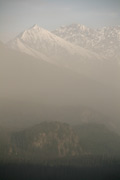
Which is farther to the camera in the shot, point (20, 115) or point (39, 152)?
point (20, 115)

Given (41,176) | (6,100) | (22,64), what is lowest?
(41,176)

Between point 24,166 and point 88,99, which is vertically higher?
point 88,99

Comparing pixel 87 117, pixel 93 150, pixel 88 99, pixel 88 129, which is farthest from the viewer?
pixel 88 99

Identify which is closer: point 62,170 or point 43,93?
point 62,170

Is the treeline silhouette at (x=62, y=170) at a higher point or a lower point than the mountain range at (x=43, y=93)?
lower

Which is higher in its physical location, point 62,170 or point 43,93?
point 43,93

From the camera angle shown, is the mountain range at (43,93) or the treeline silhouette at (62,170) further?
the mountain range at (43,93)

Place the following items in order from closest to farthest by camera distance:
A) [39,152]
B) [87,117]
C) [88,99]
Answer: [39,152], [87,117], [88,99]

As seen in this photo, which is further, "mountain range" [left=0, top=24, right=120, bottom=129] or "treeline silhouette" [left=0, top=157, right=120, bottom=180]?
"mountain range" [left=0, top=24, right=120, bottom=129]

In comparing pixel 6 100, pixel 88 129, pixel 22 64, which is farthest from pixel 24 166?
pixel 22 64

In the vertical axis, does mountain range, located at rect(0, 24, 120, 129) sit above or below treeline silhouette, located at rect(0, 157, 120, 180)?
above

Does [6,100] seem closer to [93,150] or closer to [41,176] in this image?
[93,150]
